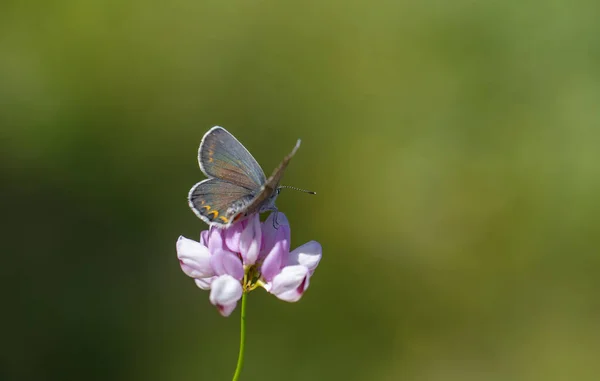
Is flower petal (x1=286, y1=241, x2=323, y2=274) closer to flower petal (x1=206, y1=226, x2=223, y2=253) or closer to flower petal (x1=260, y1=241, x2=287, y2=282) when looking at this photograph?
flower petal (x1=260, y1=241, x2=287, y2=282)

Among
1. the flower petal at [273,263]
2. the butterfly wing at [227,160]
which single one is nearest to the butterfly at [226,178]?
the butterfly wing at [227,160]

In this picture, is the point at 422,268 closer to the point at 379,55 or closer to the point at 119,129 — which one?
the point at 379,55

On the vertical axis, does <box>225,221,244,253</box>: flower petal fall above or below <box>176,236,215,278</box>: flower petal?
above

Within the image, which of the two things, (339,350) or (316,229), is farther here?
(316,229)

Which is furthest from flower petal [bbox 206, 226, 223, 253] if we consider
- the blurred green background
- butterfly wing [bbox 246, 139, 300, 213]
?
the blurred green background

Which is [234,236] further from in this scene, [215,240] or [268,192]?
[268,192]

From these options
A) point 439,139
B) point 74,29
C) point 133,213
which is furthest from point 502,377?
point 74,29

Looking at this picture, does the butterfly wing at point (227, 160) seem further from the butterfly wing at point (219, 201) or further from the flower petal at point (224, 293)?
the flower petal at point (224, 293)

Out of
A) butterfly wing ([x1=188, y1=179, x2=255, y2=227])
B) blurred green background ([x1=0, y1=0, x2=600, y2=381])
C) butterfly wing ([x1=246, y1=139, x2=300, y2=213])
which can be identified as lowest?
blurred green background ([x1=0, y1=0, x2=600, y2=381])

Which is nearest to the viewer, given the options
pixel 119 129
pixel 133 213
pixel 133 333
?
pixel 133 333
